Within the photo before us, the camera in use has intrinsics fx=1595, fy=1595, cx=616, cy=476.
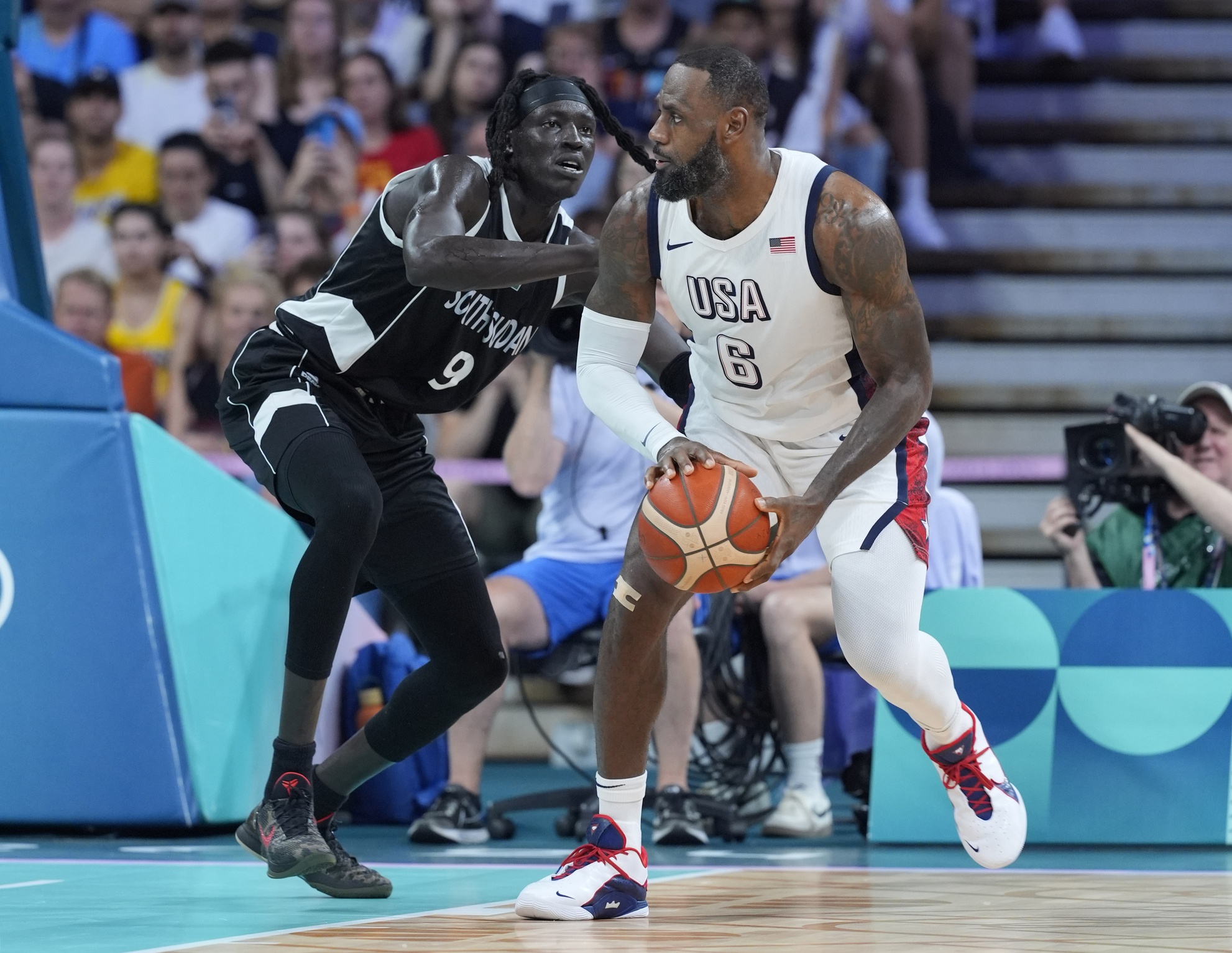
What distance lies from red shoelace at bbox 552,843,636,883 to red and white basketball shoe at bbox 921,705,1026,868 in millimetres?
776

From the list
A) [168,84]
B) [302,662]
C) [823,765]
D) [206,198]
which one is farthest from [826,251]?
[168,84]

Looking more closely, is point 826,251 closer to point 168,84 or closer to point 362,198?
point 362,198

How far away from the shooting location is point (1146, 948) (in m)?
2.75

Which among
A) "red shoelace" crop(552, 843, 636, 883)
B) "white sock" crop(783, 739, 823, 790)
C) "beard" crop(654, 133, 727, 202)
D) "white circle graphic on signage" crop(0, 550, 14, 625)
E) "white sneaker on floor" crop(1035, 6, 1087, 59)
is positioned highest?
"white sneaker on floor" crop(1035, 6, 1087, 59)

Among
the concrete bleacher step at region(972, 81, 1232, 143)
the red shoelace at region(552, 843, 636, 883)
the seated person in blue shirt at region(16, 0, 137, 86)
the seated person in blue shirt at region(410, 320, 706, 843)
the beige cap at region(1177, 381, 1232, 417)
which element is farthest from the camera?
the concrete bleacher step at region(972, 81, 1232, 143)

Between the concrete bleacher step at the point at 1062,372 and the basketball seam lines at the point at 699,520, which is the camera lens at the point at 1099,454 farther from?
the concrete bleacher step at the point at 1062,372

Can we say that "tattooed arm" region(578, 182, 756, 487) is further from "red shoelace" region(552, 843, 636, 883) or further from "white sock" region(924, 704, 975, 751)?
"white sock" region(924, 704, 975, 751)

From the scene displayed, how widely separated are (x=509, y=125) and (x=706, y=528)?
4.15 feet

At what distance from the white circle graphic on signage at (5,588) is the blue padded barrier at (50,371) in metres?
0.47

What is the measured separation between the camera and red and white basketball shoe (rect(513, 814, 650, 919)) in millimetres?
3201

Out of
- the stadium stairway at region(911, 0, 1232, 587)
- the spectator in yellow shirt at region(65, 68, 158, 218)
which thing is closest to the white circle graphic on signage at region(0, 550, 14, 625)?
the spectator in yellow shirt at region(65, 68, 158, 218)

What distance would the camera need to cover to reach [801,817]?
5.03m

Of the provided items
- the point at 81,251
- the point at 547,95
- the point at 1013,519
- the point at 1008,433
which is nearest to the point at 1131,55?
the point at 1008,433

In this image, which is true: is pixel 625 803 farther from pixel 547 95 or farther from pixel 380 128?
pixel 380 128
